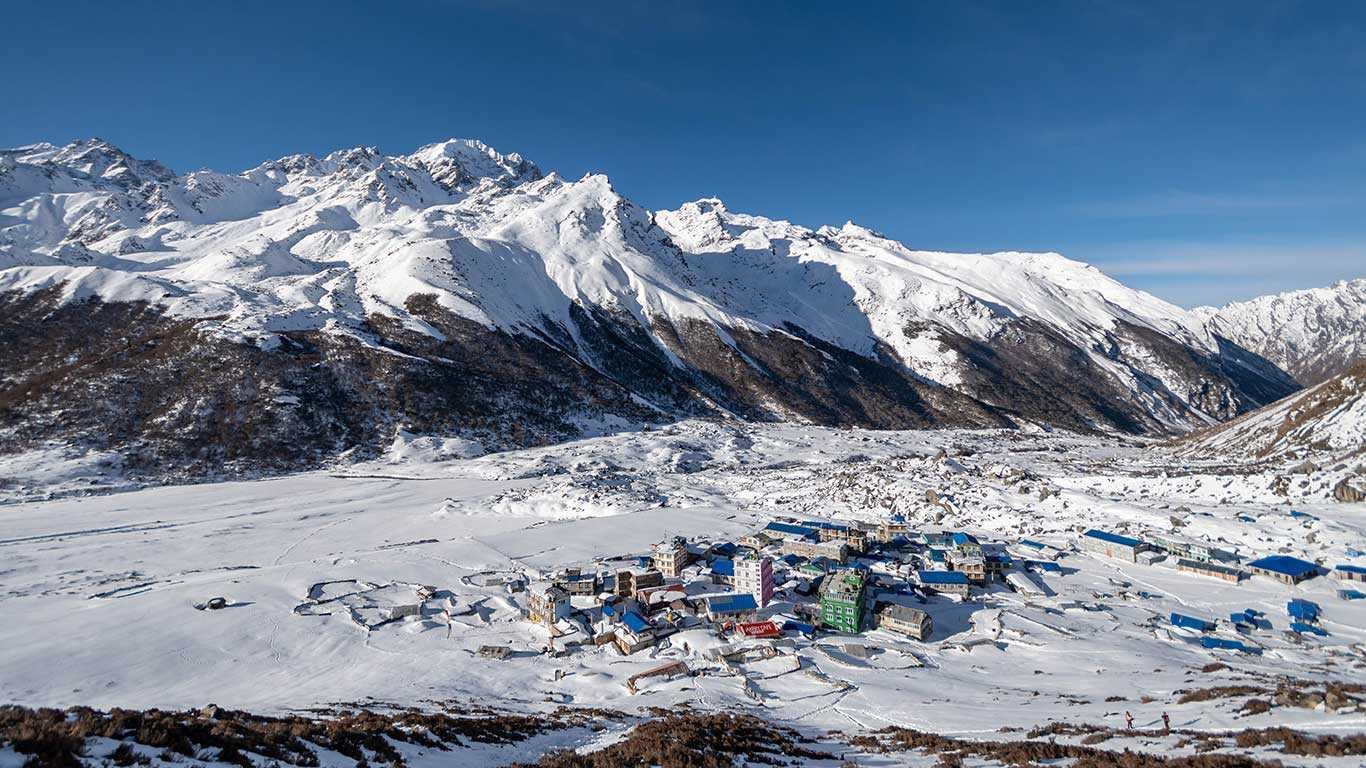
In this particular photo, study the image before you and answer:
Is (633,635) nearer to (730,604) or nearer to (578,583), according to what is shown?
(730,604)

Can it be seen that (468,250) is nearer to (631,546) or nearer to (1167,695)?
(631,546)

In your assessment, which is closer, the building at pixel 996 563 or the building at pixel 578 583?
the building at pixel 578 583

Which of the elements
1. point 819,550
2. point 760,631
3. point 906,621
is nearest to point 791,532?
point 819,550

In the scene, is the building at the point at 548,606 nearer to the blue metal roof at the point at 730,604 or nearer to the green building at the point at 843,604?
the blue metal roof at the point at 730,604

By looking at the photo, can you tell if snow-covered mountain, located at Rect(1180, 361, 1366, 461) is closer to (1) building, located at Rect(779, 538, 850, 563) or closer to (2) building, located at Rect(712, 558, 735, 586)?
(1) building, located at Rect(779, 538, 850, 563)

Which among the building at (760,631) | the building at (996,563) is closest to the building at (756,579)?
the building at (760,631)

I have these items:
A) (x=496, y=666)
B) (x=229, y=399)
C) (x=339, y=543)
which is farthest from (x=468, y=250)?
(x=496, y=666)

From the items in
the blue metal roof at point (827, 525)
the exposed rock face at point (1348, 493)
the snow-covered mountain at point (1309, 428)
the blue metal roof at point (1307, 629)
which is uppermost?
the snow-covered mountain at point (1309, 428)
